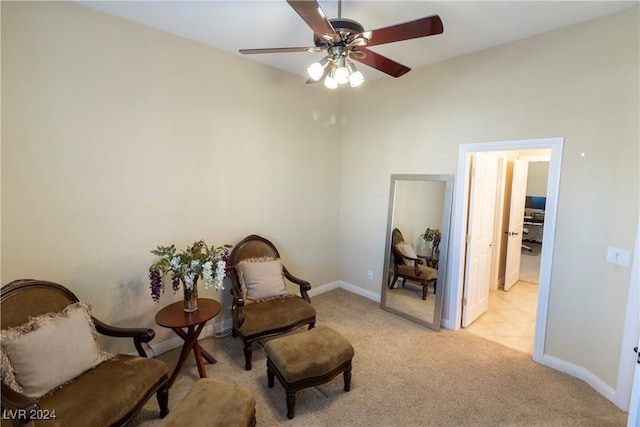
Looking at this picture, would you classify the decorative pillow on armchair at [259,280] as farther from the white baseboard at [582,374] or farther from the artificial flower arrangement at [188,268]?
the white baseboard at [582,374]

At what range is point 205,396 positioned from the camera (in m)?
1.82

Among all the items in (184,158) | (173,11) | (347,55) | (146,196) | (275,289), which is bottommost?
(275,289)

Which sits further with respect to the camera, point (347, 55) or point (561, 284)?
point (561, 284)

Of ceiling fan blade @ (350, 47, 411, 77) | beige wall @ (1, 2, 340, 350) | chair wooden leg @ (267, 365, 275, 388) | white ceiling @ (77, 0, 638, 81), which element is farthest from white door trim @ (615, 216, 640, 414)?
beige wall @ (1, 2, 340, 350)

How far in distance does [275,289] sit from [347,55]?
231cm

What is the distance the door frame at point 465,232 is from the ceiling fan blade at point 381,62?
1.34m

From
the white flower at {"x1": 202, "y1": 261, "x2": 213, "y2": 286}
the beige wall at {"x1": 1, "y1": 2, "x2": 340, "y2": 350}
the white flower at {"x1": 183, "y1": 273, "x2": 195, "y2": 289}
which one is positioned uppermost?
the beige wall at {"x1": 1, "y1": 2, "x2": 340, "y2": 350}

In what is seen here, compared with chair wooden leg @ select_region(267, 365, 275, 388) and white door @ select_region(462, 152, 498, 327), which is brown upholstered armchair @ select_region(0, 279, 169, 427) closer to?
chair wooden leg @ select_region(267, 365, 275, 388)

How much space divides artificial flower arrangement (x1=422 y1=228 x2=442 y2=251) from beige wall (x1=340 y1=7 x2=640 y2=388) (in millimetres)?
712

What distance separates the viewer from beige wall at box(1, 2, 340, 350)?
2.09 metres

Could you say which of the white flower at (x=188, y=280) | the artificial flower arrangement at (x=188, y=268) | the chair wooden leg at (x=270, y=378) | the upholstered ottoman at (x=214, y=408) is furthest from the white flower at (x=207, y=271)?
the chair wooden leg at (x=270, y=378)

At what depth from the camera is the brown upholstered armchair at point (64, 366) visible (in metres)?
1.60

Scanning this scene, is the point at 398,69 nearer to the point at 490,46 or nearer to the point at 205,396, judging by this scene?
the point at 490,46

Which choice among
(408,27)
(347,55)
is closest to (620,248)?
(408,27)
